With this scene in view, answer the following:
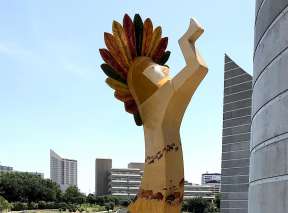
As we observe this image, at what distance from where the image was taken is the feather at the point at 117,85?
12.8 meters

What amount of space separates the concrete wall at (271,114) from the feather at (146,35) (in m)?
2.84

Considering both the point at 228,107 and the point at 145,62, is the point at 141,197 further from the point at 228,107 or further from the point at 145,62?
the point at 228,107

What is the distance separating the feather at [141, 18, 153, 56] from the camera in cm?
1227

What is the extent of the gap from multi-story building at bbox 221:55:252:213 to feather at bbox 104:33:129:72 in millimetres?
22720

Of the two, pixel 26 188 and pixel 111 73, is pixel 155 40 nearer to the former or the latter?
pixel 111 73

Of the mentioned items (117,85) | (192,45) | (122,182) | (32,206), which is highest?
(192,45)

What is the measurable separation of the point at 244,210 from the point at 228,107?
25.2ft

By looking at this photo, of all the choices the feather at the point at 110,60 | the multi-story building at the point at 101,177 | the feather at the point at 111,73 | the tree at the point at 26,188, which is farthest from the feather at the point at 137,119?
the multi-story building at the point at 101,177

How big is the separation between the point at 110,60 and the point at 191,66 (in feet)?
8.99

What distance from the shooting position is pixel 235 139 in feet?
117

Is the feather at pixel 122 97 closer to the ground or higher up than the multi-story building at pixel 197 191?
higher up

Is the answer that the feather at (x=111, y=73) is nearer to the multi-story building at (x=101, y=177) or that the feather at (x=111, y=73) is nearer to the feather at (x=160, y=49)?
the feather at (x=160, y=49)

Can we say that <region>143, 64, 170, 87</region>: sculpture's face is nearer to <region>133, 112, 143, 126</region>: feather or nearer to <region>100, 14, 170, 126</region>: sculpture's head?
<region>100, 14, 170, 126</region>: sculpture's head

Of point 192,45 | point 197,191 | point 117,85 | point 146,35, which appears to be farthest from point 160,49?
point 197,191
